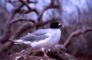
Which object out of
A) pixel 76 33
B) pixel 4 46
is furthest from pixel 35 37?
pixel 76 33

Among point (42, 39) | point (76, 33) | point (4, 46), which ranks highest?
point (42, 39)

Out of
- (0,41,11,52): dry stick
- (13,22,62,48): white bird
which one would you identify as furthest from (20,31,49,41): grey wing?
(0,41,11,52): dry stick

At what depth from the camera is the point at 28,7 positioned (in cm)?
332

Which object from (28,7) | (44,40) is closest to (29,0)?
(28,7)

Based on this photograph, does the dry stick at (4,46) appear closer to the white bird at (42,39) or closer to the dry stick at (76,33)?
the dry stick at (76,33)

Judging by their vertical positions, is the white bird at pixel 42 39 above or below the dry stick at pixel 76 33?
above

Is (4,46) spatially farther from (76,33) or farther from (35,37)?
(35,37)

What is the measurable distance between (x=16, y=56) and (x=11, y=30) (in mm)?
2030

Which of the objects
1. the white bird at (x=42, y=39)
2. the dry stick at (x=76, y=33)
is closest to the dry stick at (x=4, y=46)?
the dry stick at (x=76, y=33)

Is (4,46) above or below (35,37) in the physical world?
below

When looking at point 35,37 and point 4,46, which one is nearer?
point 35,37

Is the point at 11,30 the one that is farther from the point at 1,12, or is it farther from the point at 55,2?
the point at 55,2

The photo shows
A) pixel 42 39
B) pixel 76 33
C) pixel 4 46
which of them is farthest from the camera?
pixel 76 33

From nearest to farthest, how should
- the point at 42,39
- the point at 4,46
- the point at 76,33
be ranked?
the point at 42,39, the point at 4,46, the point at 76,33
